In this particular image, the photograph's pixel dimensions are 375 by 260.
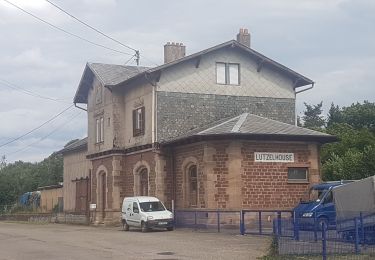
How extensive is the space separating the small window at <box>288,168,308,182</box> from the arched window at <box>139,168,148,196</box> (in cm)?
836

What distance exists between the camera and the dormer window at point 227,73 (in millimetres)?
33781

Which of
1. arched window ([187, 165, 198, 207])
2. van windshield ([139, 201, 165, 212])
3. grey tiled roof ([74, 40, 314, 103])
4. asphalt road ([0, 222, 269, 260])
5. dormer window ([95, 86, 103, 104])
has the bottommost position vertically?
asphalt road ([0, 222, 269, 260])

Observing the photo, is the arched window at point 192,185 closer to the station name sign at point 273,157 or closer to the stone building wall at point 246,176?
the stone building wall at point 246,176

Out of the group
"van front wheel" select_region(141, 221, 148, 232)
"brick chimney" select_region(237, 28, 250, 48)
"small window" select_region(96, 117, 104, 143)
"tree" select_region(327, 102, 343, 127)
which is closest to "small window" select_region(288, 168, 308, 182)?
"van front wheel" select_region(141, 221, 148, 232)

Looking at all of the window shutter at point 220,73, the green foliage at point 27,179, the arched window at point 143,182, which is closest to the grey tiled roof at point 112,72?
the window shutter at point 220,73

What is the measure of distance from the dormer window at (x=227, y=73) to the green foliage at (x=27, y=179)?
122 feet

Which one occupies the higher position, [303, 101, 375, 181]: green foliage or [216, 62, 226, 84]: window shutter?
[216, 62, 226, 84]: window shutter

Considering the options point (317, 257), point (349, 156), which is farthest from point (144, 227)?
Answer: point (317, 257)

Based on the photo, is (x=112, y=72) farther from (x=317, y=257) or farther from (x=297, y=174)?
(x=317, y=257)

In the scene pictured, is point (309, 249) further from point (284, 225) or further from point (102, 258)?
point (102, 258)

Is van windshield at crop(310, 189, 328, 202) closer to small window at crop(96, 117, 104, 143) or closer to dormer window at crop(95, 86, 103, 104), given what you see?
small window at crop(96, 117, 104, 143)

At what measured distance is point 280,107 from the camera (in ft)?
114

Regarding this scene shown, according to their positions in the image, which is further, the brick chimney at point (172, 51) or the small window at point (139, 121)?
the brick chimney at point (172, 51)

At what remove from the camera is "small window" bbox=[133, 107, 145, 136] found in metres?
33.6
